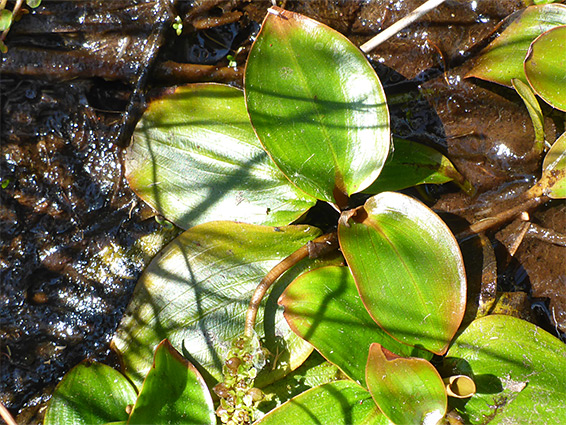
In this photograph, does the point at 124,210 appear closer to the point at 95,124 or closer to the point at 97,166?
the point at 97,166

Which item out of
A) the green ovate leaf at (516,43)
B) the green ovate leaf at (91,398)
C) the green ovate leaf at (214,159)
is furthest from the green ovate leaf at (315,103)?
the green ovate leaf at (91,398)

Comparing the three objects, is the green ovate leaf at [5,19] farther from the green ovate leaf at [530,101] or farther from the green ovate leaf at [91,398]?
the green ovate leaf at [530,101]

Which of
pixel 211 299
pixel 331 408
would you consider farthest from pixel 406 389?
pixel 211 299

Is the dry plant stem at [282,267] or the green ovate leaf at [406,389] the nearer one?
the green ovate leaf at [406,389]

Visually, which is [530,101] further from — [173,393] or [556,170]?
[173,393]

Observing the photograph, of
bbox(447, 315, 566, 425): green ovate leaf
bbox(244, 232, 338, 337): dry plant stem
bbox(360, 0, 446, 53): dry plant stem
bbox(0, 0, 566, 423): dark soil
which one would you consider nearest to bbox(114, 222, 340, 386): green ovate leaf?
bbox(244, 232, 338, 337): dry plant stem

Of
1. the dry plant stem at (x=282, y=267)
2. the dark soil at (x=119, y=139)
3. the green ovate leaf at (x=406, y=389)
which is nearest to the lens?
the green ovate leaf at (x=406, y=389)

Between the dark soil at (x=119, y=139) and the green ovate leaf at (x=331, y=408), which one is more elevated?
the dark soil at (x=119, y=139)
